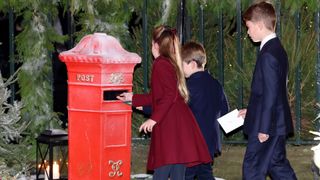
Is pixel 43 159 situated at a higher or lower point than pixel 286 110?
lower

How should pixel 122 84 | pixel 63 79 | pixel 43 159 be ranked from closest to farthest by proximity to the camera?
pixel 122 84
pixel 43 159
pixel 63 79

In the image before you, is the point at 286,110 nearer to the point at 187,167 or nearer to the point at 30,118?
the point at 187,167

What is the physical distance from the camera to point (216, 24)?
9227mm

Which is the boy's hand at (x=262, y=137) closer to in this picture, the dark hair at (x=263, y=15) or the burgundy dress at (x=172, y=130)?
the burgundy dress at (x=172, y=130)

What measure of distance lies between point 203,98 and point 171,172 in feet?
2.44

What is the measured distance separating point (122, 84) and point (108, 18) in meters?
1.66

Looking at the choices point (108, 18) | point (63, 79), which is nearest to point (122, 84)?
point (108, 18)

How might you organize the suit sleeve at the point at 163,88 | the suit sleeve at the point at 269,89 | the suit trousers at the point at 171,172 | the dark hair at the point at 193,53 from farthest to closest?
1. the dark hair at the point at 193,53
2. the suit trousers at the point at 171,172
3. the suit sleeve at the point at 163,88
4. the suit sleeve at the point at 269,89

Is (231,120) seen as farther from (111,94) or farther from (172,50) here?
(111,94)

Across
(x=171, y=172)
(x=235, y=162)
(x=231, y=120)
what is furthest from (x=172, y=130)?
(x=235, y=162)

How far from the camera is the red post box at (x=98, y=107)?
7.09 m

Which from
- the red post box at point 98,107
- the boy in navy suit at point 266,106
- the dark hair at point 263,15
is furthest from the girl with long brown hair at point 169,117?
the dark hair at point 263,15

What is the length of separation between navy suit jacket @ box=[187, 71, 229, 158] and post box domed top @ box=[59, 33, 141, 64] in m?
0.61

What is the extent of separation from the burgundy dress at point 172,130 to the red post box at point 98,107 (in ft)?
0.79
